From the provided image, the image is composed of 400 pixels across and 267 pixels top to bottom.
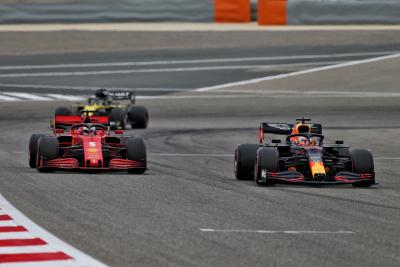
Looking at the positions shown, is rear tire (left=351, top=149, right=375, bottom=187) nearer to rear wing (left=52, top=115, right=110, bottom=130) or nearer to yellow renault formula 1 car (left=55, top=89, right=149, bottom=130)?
rear wing (left=52, top=115, right=110, bottom=130)

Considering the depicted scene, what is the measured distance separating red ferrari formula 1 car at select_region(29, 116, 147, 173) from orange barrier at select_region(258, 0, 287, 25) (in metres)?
34.3

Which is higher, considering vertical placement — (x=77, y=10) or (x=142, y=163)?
(x=77, y=10)

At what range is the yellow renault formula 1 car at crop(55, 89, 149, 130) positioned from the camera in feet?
110

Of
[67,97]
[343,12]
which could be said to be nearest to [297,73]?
[343,12]

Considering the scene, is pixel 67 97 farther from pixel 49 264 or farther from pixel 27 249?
pixel 49 264

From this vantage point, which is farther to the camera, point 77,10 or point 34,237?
point 77,10

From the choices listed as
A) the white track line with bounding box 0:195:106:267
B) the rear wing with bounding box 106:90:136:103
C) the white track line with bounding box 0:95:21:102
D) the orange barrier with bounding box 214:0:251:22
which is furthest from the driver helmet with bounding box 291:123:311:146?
→ the orange barrier with bounding box 214:0:251:22

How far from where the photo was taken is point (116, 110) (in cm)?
3369

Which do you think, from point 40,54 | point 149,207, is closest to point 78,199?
point 149,207

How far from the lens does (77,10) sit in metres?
Answer: 59.2

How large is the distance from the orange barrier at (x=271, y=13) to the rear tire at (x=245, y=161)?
35.4 m

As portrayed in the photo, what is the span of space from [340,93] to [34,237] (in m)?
32.7

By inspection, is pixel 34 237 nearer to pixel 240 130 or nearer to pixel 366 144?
pixel 366 144

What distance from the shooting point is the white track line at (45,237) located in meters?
11.9
